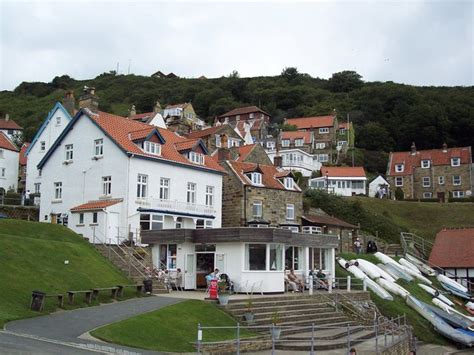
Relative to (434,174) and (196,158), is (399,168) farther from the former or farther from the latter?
(196,158)

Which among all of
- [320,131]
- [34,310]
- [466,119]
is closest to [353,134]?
[320,131]

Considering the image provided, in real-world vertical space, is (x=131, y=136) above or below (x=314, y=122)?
below

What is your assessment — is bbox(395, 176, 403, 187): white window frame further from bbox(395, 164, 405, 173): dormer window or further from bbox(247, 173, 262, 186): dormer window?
bbox(247, 173, 262, 186): dormer window

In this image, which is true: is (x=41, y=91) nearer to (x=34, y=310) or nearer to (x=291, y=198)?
(x=291, y=198)

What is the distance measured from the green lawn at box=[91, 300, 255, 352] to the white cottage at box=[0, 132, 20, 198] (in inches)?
1762

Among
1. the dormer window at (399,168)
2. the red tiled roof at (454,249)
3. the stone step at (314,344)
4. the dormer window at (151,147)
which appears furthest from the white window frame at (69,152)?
the dormer window at (399,168)

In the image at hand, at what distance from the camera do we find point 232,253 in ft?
95.7

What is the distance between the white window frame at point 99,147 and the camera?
3962 cm

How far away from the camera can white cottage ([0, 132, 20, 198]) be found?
62.6 metres

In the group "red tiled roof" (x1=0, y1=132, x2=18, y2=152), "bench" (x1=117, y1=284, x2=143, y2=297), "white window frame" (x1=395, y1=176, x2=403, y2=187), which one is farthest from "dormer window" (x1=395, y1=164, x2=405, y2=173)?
"bench" (x1=117, y1=284, x2=143, y2=297)

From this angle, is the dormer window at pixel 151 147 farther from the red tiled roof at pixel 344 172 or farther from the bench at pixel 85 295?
the red tiled roof at pixel 344 172

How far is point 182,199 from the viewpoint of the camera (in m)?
41.3

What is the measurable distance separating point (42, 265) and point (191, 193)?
58.1ft

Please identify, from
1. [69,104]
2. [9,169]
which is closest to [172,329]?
[69,104]
